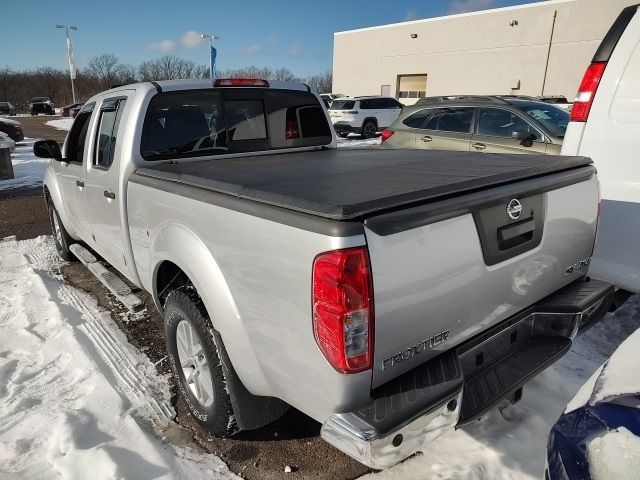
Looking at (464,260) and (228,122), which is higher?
(228,122)

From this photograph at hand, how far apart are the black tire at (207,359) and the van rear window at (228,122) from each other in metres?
1.22

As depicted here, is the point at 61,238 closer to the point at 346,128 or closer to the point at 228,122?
the point at 228,122

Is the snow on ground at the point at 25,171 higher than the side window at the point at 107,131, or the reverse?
the side window at the point at 107,131

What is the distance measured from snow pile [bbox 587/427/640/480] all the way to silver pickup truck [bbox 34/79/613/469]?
519mm

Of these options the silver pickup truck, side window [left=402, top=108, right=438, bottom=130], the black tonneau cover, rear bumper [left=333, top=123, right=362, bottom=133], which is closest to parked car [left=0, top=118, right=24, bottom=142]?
rear bumper [left=333, top=123, right=362, bottom=133]

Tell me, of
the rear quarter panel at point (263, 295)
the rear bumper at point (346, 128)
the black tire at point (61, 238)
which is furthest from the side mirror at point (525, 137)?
the rear bumper at point (346, 128)

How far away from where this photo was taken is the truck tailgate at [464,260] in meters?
1.69

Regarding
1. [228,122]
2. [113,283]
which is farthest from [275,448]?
[228,122]

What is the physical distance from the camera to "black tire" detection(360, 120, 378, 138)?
21203mm

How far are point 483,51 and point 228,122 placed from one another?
39478 millimetres

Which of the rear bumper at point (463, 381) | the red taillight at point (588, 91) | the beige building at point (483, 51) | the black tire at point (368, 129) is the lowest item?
the rear bumper at point (463, 381)

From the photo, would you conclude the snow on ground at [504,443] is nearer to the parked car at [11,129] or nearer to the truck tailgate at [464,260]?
the truck tailgate at [464,260]

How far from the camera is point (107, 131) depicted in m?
3.63

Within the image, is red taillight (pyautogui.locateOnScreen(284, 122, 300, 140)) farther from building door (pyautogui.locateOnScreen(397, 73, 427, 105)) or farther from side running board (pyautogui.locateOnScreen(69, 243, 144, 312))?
building door (pyautogui.locateOnScreen(397, 73, 427, 105))
